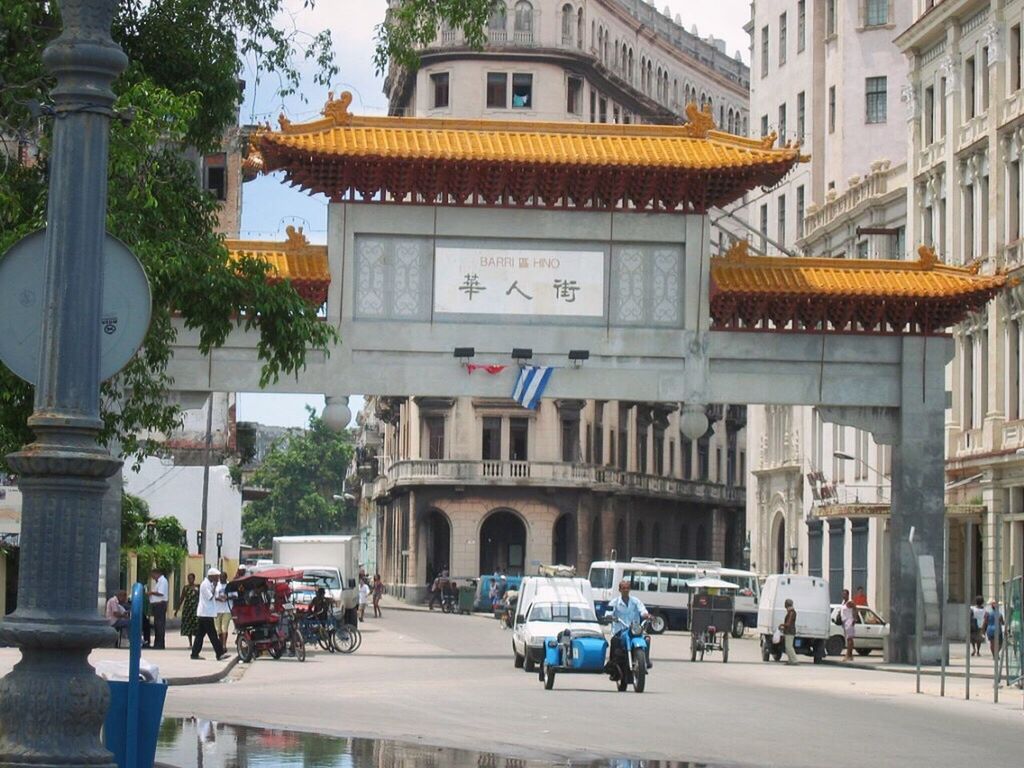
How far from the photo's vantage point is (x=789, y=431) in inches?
2800

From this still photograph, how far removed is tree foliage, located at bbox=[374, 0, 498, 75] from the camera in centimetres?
1930

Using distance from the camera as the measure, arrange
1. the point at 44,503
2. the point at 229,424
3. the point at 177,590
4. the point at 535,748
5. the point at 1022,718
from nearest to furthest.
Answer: the point at 44,503, the point at 535,748, the point at 1022,718, the point at 177,590, the point at 229,424

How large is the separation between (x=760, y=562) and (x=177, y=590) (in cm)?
2976

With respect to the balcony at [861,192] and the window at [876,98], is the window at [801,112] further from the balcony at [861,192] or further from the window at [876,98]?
the balcony at [861,192]

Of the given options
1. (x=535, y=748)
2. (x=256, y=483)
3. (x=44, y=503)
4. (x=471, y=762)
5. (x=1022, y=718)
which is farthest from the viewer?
(x=256, y=483)

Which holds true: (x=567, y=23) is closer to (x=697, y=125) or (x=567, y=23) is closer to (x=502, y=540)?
(x=502, y=540)

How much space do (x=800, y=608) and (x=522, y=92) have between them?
5221 cm

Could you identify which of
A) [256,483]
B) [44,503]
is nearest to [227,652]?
[44,503]

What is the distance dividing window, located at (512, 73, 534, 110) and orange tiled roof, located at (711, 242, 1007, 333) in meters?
55.4

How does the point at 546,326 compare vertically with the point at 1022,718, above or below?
above

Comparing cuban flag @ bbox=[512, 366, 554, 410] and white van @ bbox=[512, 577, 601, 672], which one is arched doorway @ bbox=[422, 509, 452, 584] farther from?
white van @ bbox=[512, 577, 601, 672]

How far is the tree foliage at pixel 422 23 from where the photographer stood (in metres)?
19.3

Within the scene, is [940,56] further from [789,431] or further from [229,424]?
[229,424]

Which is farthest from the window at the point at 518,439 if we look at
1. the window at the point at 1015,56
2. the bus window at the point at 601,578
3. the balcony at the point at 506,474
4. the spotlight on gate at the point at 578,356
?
the spotlight on gate at the point at 578,356
